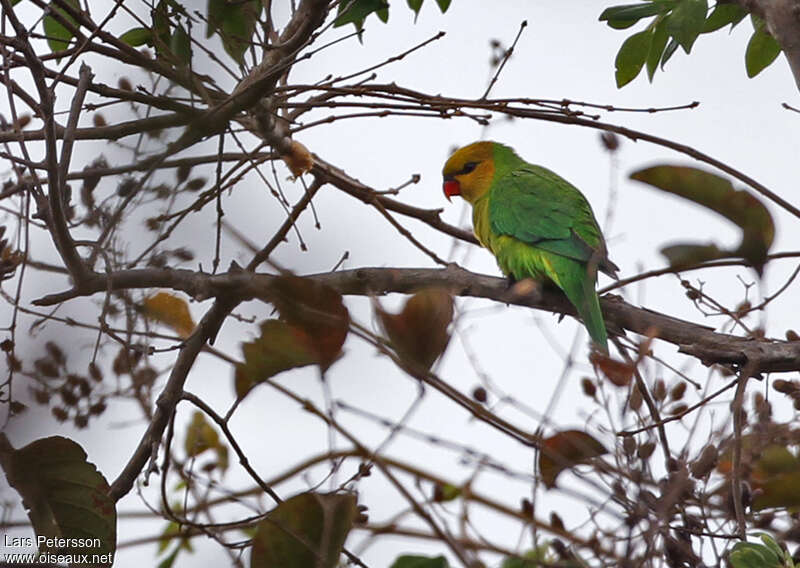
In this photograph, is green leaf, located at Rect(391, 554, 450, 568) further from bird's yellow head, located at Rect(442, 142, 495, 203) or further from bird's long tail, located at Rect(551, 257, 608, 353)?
bird's yellow head, located at Rect(442, 142, 495, 203)

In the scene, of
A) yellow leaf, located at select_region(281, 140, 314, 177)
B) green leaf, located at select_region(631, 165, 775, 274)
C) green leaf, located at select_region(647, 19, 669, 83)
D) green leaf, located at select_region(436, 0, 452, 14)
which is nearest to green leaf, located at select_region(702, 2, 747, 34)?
green leaf, located at select_region(647, 19, 669, 83)

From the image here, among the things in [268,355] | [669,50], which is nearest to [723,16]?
[669,50]

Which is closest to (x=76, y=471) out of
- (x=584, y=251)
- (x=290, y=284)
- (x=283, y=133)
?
(x=290, y=284)

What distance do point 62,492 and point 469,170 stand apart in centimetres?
417

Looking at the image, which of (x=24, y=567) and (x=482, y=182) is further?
(x=482, y=182)

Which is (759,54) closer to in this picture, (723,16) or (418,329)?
(723,16)

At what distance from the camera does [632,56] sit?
333cm

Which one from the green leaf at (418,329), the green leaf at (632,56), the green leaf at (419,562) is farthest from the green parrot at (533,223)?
the green leaf at (418,329)

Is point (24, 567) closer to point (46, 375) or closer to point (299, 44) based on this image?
point (46, 375)

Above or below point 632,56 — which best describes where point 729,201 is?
below

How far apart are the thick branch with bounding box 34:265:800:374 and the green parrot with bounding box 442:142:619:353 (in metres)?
0.31

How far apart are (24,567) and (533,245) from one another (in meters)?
3.36

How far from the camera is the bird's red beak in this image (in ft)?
18.6

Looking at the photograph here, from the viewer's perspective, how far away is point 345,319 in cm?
153
